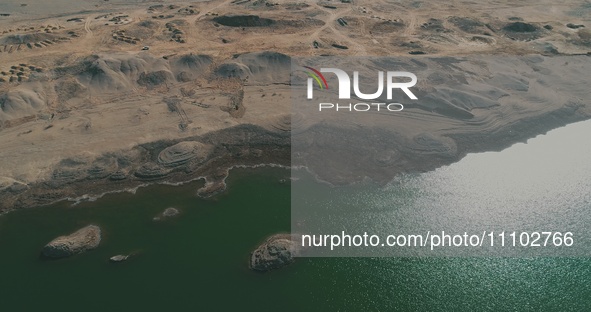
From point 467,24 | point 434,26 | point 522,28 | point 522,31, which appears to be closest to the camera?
point 522,31

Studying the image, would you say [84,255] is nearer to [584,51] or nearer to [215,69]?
[215,69]

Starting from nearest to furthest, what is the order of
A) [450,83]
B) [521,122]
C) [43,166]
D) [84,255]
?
1. [84,255]
2. [43,166]
3. [521,122]
4. [450,83]

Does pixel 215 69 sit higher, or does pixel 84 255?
pixel 215 69

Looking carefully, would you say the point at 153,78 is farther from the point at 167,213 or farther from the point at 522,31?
the point at 522,31

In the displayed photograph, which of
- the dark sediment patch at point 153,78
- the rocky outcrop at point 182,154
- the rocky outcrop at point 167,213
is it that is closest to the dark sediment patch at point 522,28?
the dark sediment patch at point 153,78

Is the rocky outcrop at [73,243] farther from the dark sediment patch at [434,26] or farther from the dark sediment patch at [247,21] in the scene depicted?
the dark sediment patch at [434,26]

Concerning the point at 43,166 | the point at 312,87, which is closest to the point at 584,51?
the point at 312,87

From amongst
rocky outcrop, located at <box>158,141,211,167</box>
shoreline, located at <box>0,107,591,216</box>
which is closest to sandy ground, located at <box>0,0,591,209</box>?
shoreline, located at <box>0,107,591,216</box>

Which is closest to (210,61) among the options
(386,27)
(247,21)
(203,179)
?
(247,21)
